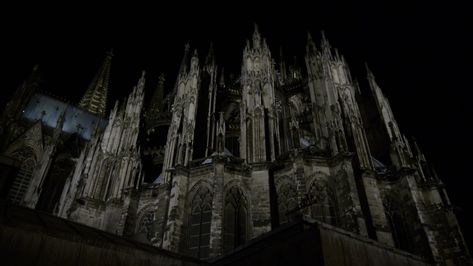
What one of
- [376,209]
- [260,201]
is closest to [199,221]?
[260,201]

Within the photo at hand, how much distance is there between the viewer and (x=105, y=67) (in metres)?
53.2

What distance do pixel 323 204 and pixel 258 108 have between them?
675 centimetres

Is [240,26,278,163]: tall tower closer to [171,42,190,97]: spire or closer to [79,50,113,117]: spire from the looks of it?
[171,42,190,97]: spire

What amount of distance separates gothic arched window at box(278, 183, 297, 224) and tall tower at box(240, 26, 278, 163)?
181 centimetres

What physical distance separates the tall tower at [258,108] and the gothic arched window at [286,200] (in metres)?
1.81

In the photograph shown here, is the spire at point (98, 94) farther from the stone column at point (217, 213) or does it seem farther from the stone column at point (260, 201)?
the stone column at point (260, 201)

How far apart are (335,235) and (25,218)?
25.4ft

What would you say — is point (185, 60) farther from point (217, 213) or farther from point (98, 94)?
point (98, 94)

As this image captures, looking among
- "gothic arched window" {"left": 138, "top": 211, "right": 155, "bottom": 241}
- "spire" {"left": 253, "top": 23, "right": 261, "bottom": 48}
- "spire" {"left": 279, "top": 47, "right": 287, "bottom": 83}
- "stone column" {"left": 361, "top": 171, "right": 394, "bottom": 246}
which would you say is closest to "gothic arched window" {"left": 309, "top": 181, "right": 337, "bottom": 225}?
"stone column" {"left": 361, "top": 171, "right": 394, "bottom": 246}

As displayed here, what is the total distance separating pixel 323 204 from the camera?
16547mm

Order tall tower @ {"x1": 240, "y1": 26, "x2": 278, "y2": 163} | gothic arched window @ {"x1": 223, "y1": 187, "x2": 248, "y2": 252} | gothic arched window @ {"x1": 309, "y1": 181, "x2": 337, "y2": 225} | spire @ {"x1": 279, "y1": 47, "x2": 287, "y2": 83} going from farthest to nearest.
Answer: spire @ {"x1": 279, "y1": 47, "x2": 287, "y2": 83}, tall tower @ {"x1": 240, "y1": 26, "x2": 278, "y2": 163}, gothic arched window @ {"x1": 309, "y1": 181, "x2": 337, "y2": 225}, gothic arched window @ {"x1": 223, "y1": 187, "x2": 248, "y2": 252}

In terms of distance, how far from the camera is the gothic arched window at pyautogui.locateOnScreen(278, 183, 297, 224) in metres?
16.3

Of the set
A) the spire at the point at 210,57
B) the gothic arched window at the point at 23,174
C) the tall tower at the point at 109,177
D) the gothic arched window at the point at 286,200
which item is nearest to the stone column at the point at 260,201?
the gothic arched window at the point at 286,200

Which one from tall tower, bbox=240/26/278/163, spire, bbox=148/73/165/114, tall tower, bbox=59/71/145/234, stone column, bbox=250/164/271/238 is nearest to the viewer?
stone column, bbox=250/164/271/238
